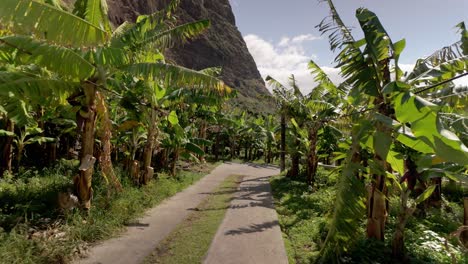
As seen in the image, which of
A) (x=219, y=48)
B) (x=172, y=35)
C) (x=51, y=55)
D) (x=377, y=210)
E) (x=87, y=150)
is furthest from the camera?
(x=219, y=48)

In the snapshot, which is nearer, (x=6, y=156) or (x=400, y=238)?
(x=400, y=238)

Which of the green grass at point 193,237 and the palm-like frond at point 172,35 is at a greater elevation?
the palm-like frond at point 172,35

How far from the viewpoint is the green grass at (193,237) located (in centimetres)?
567

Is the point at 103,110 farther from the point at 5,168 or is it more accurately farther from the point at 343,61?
the point at 343,61

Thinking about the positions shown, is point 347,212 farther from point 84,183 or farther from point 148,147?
point 148,147

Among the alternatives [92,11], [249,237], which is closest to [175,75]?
[92,11]

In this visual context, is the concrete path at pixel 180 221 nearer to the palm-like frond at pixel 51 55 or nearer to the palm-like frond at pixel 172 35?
the palm-like frond at pixel 51 55

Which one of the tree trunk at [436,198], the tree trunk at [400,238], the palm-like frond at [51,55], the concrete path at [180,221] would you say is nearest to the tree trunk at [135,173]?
the concrete path at [180,221]

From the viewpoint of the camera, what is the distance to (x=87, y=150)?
7.18 meters

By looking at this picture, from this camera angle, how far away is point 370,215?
6.11 meters

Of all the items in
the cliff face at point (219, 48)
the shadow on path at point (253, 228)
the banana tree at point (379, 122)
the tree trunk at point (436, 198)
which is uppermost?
the cliff face at point (219, 48)

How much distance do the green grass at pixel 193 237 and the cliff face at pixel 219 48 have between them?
70700 mm

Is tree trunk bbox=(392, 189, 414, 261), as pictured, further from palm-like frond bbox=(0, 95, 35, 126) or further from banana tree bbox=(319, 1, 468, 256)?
palm-like frond bbox=(0, 95, 35, 126)

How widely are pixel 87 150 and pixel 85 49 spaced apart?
7.87 feet
